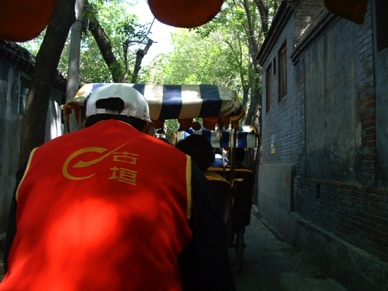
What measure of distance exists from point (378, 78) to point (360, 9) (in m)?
2.90

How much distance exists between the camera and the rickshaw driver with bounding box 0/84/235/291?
1374 millimetres

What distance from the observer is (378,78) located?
5.54 meters

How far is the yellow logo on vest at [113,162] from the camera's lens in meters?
1.55

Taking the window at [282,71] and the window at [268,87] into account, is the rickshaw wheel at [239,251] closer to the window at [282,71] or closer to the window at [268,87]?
the window at [282,71]

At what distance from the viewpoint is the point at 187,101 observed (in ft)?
20.8

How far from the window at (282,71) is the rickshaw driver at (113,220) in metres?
10.7

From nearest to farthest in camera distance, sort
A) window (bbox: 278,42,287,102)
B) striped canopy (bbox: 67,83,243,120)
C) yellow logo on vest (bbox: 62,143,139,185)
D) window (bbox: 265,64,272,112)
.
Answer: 1. yellow logo on vest (bbox: 62,143,139,185)
2. striped canopy (bbox: 67,83,243,120)
3. window (bbox: 278,42,287,102)
4. window (bbox: 265,64,272,112)

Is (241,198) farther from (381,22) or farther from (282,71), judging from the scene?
(282,71)

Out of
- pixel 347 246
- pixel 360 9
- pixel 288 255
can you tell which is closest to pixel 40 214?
pixel 360 9

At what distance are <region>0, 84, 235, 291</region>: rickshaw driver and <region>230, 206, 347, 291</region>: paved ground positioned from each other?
4.92 m

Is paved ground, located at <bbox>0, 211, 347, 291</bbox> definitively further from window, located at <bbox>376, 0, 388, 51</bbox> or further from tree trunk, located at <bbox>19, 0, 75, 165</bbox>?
window, located at <bbox>376, 0, 388, 51</bbox>

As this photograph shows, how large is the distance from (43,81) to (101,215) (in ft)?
15.8

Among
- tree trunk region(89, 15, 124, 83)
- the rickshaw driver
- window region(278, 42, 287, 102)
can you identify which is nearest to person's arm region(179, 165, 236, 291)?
the rickshaw driver

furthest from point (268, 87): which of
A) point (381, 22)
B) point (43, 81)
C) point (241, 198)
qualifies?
point (43, 81)
